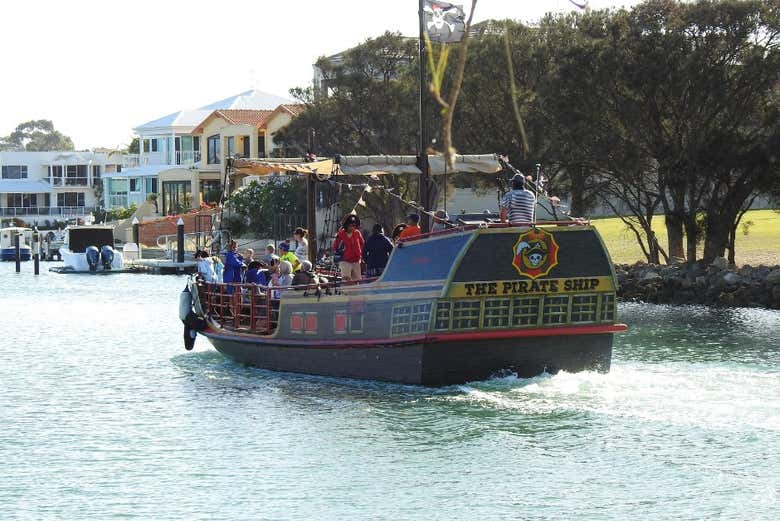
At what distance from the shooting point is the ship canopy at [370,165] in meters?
24.7

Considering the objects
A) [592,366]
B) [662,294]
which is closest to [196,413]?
[592,366]

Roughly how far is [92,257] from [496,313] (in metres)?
50.1

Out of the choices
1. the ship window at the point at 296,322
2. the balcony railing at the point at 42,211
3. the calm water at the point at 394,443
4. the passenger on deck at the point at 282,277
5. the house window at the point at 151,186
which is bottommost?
the calm water at the point at 394,443

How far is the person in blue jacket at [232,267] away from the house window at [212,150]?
61.6 metres

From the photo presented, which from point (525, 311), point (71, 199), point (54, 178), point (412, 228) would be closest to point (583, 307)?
point (525, 311)

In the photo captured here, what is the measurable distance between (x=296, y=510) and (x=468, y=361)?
21.2 feet

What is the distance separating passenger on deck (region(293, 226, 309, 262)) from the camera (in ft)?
84.3

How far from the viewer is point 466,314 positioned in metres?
21.2

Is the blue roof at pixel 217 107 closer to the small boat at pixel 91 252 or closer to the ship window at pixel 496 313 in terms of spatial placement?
the small boat at pixel 91 252

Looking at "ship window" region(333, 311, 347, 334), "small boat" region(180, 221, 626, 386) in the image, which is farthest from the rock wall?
"ship window" region(333, 311, 347, 334)

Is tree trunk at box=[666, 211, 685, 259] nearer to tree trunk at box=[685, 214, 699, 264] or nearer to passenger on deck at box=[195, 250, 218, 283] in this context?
tree trunk at box=[685, 214, 699, 264]

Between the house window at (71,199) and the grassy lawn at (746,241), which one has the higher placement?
the house window at (71,199)

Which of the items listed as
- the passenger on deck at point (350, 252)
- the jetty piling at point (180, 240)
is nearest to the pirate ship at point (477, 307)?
the passenger on deck at point (350, 252)

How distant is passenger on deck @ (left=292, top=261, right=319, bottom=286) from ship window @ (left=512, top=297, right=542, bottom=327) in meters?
4.36
